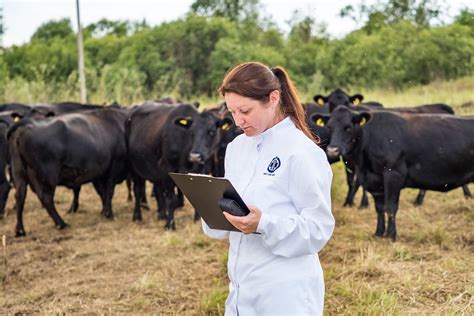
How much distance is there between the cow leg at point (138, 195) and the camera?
9.72 m

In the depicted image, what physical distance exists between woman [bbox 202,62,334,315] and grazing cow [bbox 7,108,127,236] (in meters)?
6.44

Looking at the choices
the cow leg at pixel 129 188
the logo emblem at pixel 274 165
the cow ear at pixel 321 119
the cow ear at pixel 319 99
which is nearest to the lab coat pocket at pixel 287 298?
the logo emblem at pixel 274 165

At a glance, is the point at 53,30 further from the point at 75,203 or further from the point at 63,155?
the point at 63,155

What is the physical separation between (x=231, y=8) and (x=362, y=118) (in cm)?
3841

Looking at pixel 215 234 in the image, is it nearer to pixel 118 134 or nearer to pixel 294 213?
pixel 294 213

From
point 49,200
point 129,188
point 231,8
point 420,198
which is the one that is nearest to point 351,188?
point 420,198

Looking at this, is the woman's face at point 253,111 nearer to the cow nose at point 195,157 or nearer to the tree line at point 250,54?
the cow nose at point 195,157

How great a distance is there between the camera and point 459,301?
5098 mm

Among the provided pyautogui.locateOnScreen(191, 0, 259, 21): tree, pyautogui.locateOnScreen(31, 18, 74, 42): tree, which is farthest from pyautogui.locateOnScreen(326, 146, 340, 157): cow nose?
pyautogui.locateOnScreen(31, 18, 74, 42): tree

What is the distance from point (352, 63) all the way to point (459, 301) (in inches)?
1031

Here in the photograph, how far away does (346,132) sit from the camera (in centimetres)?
809

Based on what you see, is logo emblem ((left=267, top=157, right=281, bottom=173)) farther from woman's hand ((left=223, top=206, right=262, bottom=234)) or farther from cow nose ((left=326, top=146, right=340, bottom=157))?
cow nose ((left=326, top=146, right=340, bottom=157))

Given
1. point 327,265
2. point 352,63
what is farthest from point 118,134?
point 352,63

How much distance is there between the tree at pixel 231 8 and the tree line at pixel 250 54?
7 cm
